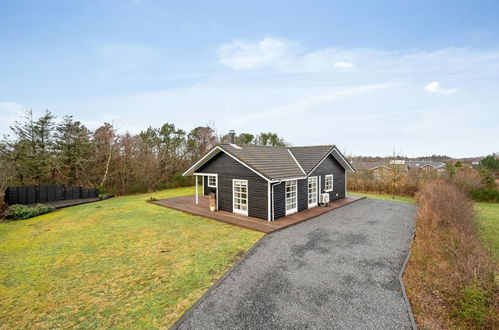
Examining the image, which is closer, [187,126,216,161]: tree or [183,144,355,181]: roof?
[183,144,355,181]: roof

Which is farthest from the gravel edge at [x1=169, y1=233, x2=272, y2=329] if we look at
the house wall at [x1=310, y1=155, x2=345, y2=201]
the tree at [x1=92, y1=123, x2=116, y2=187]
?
the tree at [x1=92, y1=123, x2=116, y2=187]

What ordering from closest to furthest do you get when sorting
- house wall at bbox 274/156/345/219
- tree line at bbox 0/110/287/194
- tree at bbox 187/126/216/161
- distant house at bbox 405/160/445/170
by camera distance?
1. house wall at bbox 274/156/345/219
2. tree line at bbox 0/110/287/194
3. distant house at bbox 405/160/445/170
4. tree at bbox 187/126/216/161

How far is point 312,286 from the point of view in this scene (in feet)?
16.0

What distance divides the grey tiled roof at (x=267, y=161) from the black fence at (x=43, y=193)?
12.7 m

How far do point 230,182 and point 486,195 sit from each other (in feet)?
75.4

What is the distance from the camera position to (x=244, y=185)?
426 inches

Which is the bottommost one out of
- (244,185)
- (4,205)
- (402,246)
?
(402,246)

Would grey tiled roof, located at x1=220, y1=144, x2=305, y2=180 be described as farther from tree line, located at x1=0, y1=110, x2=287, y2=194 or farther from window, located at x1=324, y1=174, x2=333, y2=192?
tree line, located at x1=0, y1=110, x2=287, y2=194

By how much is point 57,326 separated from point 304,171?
434 inches

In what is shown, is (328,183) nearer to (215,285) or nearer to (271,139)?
(215,285)

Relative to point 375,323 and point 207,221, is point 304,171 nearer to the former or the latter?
point 207,221

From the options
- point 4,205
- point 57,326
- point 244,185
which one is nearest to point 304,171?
point 244,185

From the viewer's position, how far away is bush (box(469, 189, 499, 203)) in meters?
18.4

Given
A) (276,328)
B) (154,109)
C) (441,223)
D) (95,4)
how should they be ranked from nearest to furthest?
(276,328) → (441,223) → (95,4) → (154,109)
